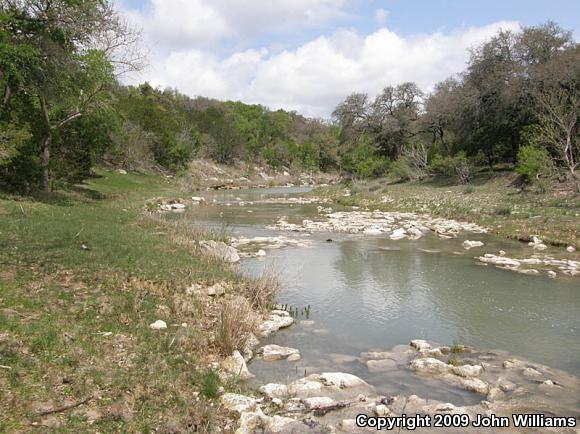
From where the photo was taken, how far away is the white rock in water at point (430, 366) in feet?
25.5

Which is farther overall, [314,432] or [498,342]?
[498,342]

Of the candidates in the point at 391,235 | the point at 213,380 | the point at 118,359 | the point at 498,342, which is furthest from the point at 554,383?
the point at 391,235

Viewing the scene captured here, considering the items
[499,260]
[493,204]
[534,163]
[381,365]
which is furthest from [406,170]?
[381,365]

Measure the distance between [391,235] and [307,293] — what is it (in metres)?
10.3

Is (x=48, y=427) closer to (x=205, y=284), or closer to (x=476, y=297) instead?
(x=205, y=284)

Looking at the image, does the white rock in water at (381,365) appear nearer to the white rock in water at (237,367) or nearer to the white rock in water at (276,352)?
the white rock in water at (276,352)

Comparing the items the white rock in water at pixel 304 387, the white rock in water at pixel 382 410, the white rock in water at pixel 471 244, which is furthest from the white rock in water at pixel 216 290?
the white rock in water at pixel 471 244

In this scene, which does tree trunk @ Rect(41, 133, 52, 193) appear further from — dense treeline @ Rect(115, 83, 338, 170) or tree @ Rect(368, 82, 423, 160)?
tree @ Rect(368, 82, 423, 160)

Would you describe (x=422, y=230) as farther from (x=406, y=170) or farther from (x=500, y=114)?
(x=406, y=170)

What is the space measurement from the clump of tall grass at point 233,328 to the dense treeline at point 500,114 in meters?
22.0

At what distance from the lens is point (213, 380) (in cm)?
660

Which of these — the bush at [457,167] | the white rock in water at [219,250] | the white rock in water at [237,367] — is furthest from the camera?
the bush at [457,167]

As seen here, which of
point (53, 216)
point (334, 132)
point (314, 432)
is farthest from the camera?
point (334, 132)

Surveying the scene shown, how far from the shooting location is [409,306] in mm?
11969
